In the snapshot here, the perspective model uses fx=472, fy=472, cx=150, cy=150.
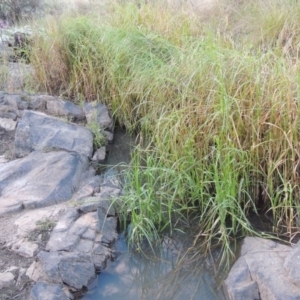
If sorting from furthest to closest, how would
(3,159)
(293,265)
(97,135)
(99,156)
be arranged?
1. (97,135)
2. (99,156)
3. (3,159)
4. (293,265)

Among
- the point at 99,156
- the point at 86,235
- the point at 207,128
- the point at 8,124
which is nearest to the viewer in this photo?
the point at 86,235

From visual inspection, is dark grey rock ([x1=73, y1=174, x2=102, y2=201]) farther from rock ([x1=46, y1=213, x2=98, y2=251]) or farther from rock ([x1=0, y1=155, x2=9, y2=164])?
rock ([x1=0, y1=155, x2=9, y2=164])

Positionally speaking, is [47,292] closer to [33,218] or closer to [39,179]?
[33,218]

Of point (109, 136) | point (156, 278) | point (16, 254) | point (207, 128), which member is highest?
point (207, 128)

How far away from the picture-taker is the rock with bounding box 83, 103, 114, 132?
4355 mm

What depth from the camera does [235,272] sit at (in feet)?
8.32

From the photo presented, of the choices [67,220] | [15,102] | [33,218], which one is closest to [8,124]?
[15,102]

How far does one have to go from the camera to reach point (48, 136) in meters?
3.88

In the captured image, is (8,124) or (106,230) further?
Result: (8,124)

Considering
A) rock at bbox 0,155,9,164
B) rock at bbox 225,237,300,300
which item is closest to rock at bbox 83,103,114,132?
rock at bbox 0,155,9,164

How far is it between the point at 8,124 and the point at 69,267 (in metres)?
2.14

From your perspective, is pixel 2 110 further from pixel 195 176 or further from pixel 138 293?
pixel 138 293

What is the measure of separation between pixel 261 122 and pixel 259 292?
1114mm

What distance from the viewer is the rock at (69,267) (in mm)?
2508
